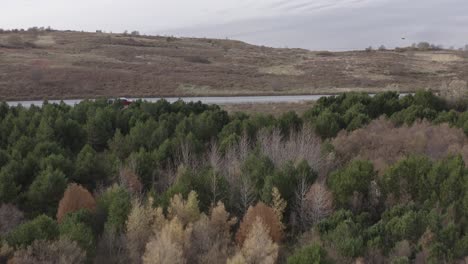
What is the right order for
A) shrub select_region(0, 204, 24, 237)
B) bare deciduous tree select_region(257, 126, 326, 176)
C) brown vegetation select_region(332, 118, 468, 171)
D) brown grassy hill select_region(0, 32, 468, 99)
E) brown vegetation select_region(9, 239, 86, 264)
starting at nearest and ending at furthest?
brown vegetation select_region(9, 239, 86, 264)
shrub select_region(0, 204, 24, 237)
bare deciduous tree select_region(257, 126, 326, 176)
brown vegetation select_region(332, 118, 468, 171)
brown grassy hill select_region(0, 32, 468, 99)

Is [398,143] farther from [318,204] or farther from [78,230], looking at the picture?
[78,230]

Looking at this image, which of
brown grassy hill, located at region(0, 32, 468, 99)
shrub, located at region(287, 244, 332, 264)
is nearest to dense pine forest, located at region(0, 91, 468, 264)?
shrub, located at region(287, 244, 332, 264)

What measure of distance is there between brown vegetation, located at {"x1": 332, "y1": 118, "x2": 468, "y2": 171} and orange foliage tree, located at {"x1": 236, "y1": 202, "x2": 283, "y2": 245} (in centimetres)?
970

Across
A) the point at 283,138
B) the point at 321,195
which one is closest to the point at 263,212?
the point at 321,195

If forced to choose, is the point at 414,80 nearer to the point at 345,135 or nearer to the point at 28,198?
the point at 345,135

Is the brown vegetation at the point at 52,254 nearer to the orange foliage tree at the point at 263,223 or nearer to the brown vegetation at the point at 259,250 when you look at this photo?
the brown vegetation at the point at 259,250

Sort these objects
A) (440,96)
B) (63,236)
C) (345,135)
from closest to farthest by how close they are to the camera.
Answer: (63,236) < (345,135) < (440,96)

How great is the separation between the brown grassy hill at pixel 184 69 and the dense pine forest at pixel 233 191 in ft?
73.3

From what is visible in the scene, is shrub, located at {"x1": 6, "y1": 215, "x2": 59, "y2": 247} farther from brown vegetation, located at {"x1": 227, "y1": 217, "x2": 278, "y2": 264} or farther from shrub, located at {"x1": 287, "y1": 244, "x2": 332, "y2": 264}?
shrub, located at {"x1": 287, "y1": 244, "x2": 332, "y2": 264}

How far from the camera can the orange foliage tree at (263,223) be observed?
59.3 feet

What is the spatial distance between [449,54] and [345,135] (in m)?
77.2

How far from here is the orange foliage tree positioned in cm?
1808

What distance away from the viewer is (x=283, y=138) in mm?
32500

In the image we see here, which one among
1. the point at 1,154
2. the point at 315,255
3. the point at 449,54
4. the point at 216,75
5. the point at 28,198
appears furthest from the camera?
the point at 449,54
